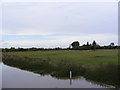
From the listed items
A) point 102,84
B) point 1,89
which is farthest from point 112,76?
point 1,89

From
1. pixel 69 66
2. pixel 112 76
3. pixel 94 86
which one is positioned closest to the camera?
pixel 94 86

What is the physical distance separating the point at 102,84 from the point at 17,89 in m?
7.77

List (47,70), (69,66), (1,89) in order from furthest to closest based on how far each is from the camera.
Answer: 1. (47,70)
2. (69,66)
3. (1,89)

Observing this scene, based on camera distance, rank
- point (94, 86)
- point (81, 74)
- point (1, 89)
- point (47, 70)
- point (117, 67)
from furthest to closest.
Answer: point (47, 70) < point (81, 74) < point (117, 67) < point (94, 86) < point (1, 89)

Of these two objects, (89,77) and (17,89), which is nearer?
(17,89)

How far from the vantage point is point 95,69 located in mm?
22094

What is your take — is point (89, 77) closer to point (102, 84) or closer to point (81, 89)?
point (102, 84)

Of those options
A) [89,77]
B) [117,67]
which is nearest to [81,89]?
[89,77]

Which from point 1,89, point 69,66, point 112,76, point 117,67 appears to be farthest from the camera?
point 69,66

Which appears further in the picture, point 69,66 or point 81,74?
point 69,66

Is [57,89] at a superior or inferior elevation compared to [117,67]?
inferior

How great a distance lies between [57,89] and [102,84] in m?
4.47

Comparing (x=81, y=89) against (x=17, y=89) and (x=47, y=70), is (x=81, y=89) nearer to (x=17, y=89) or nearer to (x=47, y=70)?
(x=17, y=89)

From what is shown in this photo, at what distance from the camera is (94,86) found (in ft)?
59.4
